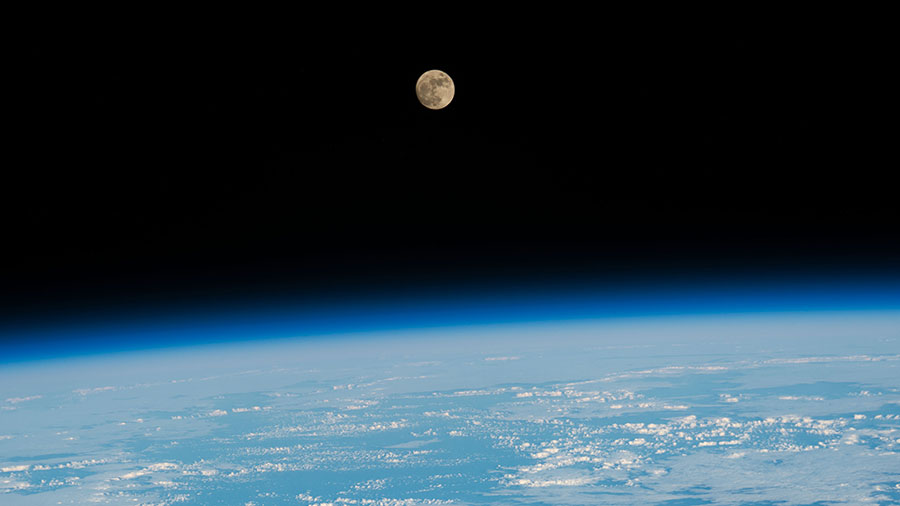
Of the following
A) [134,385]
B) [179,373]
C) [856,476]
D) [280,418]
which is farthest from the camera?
[179,373]

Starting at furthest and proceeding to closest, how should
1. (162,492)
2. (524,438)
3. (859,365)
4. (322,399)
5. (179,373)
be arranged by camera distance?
(179,373), (859,365), (322,399), (524,438), (162,492)

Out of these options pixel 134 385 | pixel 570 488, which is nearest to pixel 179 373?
pixel 134 385

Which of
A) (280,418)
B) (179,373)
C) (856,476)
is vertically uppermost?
(179,373)

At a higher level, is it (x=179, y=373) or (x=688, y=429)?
(x=179, y=373)

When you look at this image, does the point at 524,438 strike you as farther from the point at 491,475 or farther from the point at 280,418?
the point at 280,418

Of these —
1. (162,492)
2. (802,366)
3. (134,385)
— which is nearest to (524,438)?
(162,492)

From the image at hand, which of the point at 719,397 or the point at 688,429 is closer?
the point at 688,429
